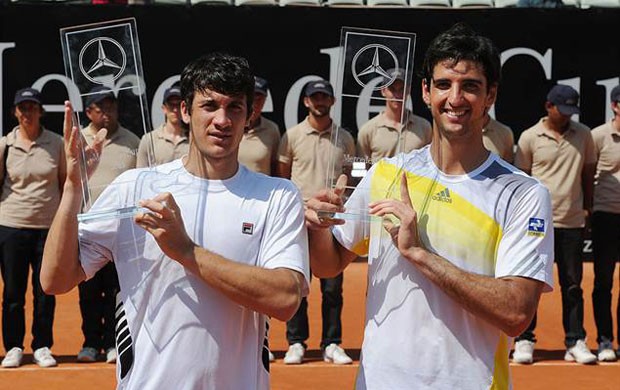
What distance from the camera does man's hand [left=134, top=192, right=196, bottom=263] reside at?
3.64 m

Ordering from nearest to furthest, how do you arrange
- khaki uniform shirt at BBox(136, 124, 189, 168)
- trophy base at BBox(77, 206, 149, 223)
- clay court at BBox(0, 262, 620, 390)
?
trophy base at BBox(77, 206, 149, 223) < clay court at BBox(0, 262, 620, 390) < khaki uniform shirt at BBox(136, 124, 189, 168)

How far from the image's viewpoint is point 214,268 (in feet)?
12.1

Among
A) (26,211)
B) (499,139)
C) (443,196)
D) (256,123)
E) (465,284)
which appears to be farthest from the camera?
(499,139)

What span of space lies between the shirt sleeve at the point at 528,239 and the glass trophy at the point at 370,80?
1.38ft

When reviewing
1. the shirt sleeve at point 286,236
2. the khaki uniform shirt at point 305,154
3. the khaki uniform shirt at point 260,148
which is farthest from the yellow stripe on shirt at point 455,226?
the khaki uniform shirt at point 260,148

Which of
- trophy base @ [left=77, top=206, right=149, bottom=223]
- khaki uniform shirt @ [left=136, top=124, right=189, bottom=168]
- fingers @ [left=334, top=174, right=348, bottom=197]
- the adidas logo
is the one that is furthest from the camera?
khaki uniform shirt @ [left=136, top=124, right=189, bottom=168]

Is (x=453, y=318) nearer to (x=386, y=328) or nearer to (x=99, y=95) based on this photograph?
(x=386, y=328)

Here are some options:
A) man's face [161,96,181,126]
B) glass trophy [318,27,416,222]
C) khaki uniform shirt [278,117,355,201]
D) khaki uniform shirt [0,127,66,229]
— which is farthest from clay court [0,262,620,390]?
glass trophy [318,27,416,222]

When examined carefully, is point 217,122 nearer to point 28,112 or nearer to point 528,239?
point 528,239

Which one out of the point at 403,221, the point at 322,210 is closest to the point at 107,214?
the point at 322,210

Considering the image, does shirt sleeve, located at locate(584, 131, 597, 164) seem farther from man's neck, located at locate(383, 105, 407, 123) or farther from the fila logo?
the fila logo

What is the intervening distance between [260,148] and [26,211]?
80.4 inches

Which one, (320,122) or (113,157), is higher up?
(113,157)

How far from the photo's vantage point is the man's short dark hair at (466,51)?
395 centimetres
